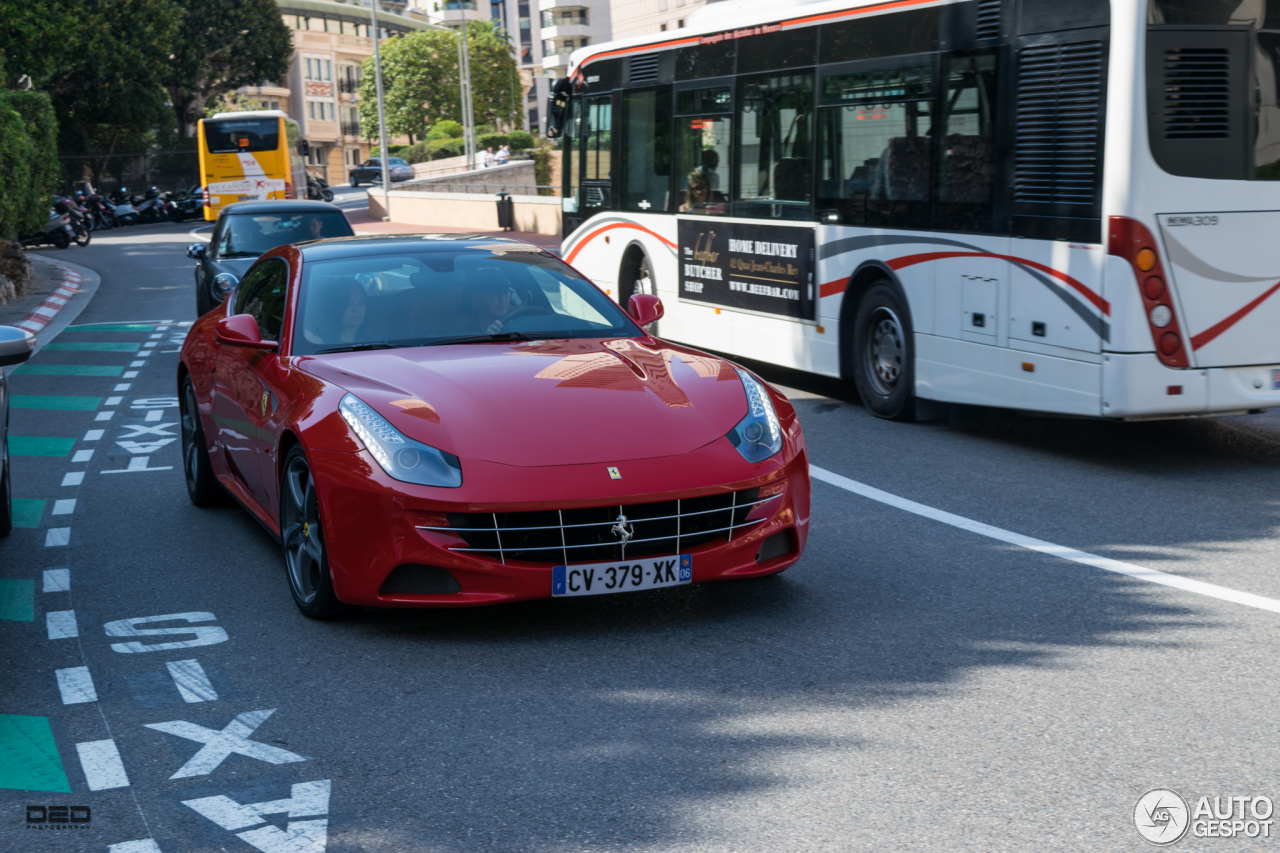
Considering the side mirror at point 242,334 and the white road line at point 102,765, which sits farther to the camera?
the side mirror at point 242,334

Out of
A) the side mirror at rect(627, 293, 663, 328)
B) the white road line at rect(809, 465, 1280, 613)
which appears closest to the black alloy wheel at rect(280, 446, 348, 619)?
the side mirror at rect(627, 293, 663, 328)

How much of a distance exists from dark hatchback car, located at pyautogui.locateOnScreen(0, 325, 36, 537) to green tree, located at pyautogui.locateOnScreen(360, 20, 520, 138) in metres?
93.9

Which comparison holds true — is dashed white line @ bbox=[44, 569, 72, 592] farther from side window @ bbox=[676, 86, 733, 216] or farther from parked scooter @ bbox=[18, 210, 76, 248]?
parked scooter @ bbox=[18, 210, 76, 248]

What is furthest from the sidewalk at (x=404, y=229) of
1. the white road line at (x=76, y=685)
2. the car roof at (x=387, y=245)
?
the white road line at (x=76, y=685)

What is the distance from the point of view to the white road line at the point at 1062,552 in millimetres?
5953

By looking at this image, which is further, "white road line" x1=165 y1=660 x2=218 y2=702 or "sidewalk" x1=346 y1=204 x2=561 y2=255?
"sidewalk" x1=346 y1=204 x2=561 y2=255

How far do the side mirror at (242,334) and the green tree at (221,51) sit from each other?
232 ft

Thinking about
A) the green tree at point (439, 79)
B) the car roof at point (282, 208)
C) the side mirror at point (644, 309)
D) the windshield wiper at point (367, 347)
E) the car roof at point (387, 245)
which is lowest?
the windshield wiper at point (367, 347)

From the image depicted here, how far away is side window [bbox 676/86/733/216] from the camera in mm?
12977

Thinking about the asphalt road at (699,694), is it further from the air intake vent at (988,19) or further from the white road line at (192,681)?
the air intake vent at (988,19)

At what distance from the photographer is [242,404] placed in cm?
699

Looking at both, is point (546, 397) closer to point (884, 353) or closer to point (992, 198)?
point (992, 198)

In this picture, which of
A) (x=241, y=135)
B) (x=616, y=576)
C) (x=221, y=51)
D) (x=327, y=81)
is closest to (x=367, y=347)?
(x=616, y=576)

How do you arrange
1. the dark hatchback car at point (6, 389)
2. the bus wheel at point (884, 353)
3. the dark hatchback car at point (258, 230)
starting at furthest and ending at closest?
the dark hatchback car at point (258, 230) → the bus wheel at point (884, 353) → the dark hatchback car at point (6, 389)
